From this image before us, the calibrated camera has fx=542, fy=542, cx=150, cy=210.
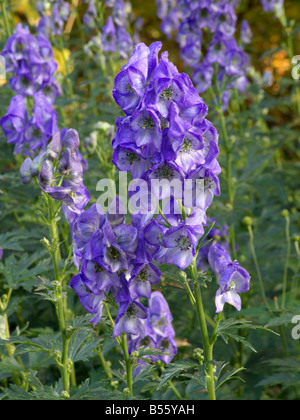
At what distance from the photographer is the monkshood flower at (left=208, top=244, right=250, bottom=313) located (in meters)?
1.71

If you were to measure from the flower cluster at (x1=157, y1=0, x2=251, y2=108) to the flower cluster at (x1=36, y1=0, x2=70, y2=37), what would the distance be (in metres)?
1.09

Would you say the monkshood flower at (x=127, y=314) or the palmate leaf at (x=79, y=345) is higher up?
the monkshood flower at (x=127, y=314)

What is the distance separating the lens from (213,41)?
354cm

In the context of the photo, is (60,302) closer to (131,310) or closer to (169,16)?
(131,310)

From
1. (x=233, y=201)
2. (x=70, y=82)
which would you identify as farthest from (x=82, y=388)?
(x=70, y=82)

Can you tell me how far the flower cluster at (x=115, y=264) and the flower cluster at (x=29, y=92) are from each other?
133 centimetres

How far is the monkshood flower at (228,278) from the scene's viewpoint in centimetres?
171

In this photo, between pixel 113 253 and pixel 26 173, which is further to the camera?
pixel 26 173

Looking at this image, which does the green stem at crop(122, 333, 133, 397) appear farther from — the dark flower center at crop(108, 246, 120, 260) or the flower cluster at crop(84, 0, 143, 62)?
the flower cluster at crop(84, 0, 143, 62)

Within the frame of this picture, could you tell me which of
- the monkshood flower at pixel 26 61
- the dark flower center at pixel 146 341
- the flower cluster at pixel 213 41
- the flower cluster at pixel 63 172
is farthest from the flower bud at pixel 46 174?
the flower cluster at pixel 213 41

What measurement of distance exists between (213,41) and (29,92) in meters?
1.25

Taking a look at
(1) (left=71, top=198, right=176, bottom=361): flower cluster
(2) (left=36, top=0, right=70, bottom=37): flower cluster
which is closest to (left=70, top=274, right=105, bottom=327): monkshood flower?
(1) (left=71, top=198, right=176, bottom=361): flower cluster

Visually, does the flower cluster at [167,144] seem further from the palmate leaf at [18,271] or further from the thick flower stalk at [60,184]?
the palmate leaf at [18,271]
